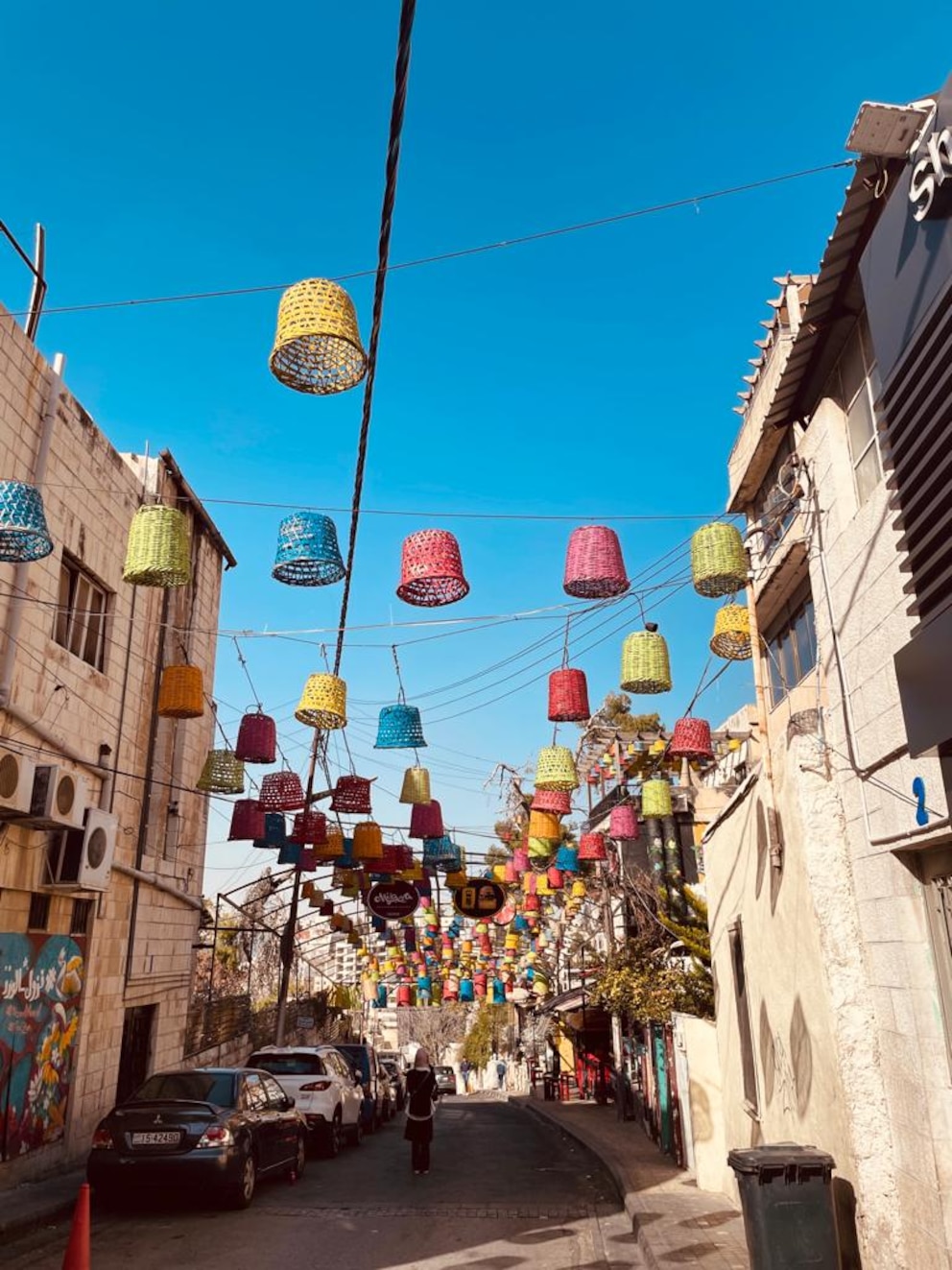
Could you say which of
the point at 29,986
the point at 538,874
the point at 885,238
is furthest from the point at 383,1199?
the point at 538,874

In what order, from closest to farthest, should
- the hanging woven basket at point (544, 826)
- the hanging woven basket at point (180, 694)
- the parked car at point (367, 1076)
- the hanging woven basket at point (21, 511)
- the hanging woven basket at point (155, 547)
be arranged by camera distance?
the hanging woven basket at point (21, 511), the hanging woven basket at point (155, 547), the hanging woven basket at point (180, 694), the hanging woven basket at point (544, 826), the parked car at point (367, 1076)

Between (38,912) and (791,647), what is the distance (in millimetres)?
10143

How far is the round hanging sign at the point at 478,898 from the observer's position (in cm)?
2067

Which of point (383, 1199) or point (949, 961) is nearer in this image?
point (949, 961)

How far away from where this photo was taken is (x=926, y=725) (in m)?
5.40

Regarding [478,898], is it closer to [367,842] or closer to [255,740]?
[367,842]

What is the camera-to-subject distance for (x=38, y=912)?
12.3m

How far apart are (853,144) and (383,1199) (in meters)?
11.6

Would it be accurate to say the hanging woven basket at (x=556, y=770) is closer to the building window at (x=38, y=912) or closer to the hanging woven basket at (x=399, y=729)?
the hanging woven basket at (x=399, y=729)

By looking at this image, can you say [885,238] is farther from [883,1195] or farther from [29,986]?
[29,986]

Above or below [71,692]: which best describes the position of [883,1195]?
below

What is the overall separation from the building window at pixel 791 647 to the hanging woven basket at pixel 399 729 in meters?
4.86

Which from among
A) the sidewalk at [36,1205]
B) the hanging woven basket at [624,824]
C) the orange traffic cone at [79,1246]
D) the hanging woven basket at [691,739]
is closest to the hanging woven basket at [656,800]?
the hanging woven basket at [624,824]

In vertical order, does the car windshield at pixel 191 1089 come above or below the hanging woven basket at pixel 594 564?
below
